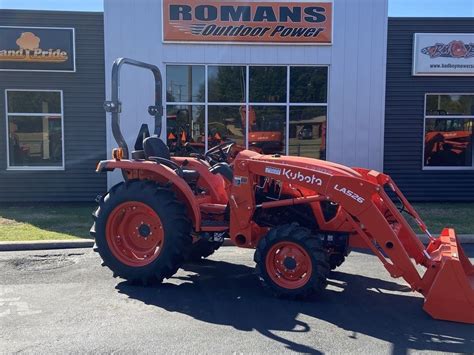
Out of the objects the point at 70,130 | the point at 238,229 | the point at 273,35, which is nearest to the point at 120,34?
the point at 70,130

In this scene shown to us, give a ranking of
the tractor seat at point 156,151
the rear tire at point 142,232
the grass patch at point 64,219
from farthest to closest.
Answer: the grass patch at point 64,219 → the tractor seat at point 156,151 → the rear tire at point 142,232

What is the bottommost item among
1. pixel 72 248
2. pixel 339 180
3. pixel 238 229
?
pixel 72 248

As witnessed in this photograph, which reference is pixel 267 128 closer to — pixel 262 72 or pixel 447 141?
pixel 262 72

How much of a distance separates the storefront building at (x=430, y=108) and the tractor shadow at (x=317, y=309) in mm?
7020

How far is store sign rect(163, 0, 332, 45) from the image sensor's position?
38.8 feet

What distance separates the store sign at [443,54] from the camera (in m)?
12.1

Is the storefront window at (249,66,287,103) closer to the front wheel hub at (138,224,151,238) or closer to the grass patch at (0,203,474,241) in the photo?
the grass patch at (0,203,474,241)

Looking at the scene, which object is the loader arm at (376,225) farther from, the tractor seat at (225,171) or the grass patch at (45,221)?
the grass patch at (45,221)

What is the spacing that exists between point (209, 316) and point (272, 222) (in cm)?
137

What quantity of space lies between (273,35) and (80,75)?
4575 millimetres

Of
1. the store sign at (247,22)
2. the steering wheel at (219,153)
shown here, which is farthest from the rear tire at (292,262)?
the store sign at (247,22)

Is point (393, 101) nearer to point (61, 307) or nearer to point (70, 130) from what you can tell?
point (70, 130)

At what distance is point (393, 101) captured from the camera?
486 inches

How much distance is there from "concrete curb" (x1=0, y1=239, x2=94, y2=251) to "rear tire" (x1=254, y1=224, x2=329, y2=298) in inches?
147
